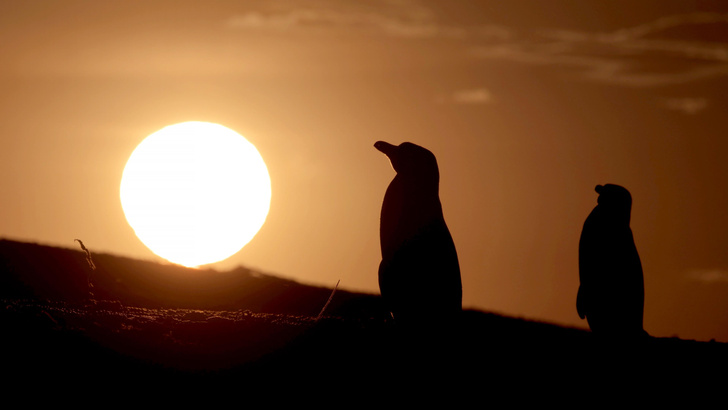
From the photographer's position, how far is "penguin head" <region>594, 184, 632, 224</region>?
10922 mm

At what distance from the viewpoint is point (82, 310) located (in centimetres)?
762

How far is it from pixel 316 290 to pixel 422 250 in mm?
6487

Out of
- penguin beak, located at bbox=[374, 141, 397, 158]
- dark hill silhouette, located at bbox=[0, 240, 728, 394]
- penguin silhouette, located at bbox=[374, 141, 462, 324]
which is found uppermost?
penguin beak, located at bbox=[374, 141, 397, 158]

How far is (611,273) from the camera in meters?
10.5

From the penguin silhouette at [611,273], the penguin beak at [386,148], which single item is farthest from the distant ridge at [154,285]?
the penguin beak at [386,148]

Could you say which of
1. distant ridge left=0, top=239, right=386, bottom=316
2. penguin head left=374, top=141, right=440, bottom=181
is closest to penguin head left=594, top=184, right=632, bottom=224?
penguin head left=374, top=141, right=440, bottom=181

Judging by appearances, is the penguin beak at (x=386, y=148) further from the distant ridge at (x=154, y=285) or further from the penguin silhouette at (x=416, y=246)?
the distant ridge at (x=154, y=285)

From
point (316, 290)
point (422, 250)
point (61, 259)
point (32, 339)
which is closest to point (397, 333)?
point (422, 250)

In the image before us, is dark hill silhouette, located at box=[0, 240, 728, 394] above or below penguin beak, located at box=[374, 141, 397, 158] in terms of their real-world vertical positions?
below

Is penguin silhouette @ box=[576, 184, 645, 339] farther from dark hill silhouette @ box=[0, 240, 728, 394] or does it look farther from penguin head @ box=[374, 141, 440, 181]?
penguin head @ box=[374, 141, 440, 181]

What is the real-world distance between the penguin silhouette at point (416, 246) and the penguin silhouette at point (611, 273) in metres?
2.70

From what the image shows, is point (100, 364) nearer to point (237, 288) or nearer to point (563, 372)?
point (563, 372)

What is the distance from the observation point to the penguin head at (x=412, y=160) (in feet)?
30.6

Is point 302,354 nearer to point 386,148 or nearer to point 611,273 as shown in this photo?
point 386,148
